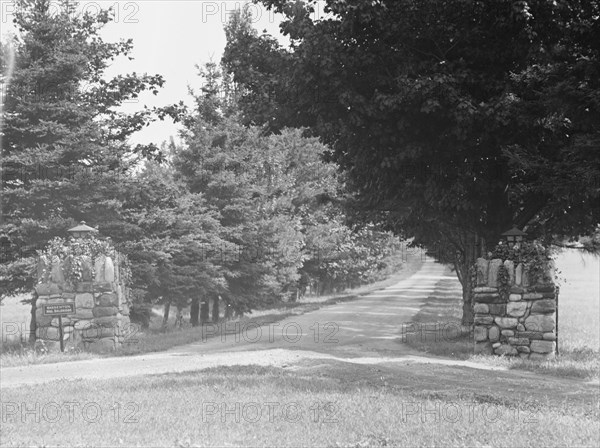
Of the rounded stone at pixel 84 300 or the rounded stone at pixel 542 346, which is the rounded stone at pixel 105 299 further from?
the rounded stone at pixel 542 346

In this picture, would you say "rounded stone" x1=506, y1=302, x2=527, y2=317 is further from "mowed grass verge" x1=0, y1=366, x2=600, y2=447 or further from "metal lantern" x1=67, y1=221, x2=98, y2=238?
"metal lantern" x1=67, y1=221, x2=98, y2=238

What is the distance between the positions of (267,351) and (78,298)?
4.54 metres

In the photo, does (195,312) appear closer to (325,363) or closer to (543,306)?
(325,363)

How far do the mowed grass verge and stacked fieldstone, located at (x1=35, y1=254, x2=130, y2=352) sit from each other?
4.96 metres

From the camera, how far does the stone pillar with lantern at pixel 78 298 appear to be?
603 inches

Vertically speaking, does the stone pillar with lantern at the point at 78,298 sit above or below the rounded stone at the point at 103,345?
above

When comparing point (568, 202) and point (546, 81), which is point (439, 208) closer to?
point (568, 202)

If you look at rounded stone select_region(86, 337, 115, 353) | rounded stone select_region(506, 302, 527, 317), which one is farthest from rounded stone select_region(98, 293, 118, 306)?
rounded stone select_region(506, 302, 527, 317)

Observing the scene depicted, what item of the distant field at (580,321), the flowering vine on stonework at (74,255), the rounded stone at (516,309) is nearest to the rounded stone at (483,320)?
the rounded stone at (516,309)

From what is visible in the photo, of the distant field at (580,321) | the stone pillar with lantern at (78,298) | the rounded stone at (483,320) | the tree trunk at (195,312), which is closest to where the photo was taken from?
the rounded stone at (483,320)

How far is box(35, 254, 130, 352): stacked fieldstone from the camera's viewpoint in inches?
605

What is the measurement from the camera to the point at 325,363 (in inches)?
516

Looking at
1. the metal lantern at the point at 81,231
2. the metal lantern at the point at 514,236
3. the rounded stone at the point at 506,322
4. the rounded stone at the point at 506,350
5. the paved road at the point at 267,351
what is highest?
the metal lantern at the point at 81,231

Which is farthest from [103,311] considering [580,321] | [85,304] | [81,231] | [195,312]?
[580,321]
